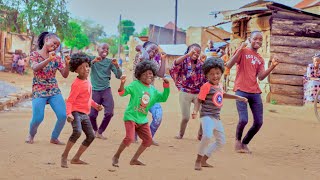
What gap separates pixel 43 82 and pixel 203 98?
263 cm

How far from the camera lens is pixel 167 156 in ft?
22.5

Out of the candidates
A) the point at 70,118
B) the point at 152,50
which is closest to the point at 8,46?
the point at 152,50

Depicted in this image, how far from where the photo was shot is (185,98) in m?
8.61

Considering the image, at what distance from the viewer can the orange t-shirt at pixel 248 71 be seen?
24.3 ft

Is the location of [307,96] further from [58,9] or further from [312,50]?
[58,9]

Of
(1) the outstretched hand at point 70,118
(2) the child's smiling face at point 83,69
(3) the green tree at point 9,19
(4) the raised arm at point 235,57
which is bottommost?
(1) the outstretched hand at point 70,118

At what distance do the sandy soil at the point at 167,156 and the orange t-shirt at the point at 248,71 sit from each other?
981 mm

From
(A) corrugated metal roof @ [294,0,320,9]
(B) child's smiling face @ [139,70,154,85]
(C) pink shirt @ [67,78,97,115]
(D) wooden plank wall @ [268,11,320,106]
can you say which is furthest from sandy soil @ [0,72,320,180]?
(A) corrugated metal roof @ [294,0,320,9]

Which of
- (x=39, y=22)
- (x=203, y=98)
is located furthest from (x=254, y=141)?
(x=39, y=22)

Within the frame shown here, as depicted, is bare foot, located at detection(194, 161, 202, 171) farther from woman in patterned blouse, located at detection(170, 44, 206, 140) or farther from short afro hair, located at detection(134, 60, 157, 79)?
woman in patterned blouse, located at detection(170, 44, 206, 140)

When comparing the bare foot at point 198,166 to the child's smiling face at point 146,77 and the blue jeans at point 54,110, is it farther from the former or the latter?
the blue jeans at point 54,110

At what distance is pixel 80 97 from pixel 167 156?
155cm

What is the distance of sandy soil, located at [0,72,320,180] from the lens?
18.2ft

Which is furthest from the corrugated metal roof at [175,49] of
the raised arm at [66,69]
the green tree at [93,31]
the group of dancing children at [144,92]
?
the green tree at [93,31]
